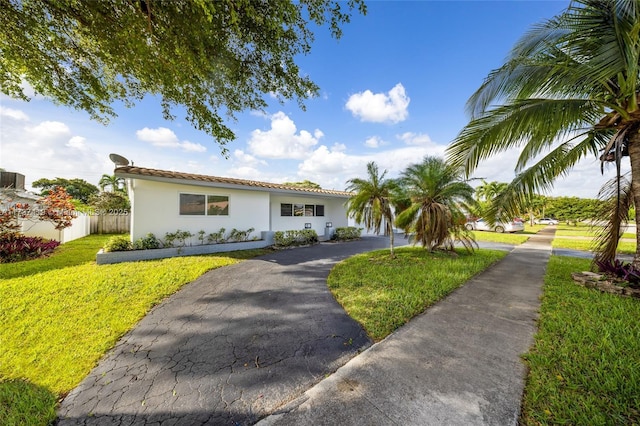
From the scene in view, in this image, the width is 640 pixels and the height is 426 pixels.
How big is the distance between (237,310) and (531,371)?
13.6ft

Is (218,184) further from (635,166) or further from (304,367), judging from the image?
(635,166)

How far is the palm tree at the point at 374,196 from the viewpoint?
791 centimetres

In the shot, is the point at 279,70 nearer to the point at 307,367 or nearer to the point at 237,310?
the point at 237,310

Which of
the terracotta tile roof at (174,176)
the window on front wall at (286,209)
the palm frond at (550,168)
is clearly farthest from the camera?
the window on front wall at (286,209)

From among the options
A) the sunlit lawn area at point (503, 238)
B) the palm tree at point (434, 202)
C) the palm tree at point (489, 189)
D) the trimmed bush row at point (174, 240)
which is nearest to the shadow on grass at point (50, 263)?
the trimmed bush row at point (174, 240)

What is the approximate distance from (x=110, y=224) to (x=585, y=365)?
2204 cm

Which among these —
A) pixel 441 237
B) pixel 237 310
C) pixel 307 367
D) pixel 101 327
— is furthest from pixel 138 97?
pixel 441 237

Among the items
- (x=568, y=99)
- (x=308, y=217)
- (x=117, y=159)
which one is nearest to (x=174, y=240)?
(x=117, y=159)

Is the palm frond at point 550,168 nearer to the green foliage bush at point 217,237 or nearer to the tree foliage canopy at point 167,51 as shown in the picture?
the tree foliage canopy at point 167,51

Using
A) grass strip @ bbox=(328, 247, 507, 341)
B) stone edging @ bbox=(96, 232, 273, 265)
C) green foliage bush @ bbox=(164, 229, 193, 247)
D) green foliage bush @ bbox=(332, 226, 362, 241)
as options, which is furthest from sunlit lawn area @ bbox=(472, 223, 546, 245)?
green foliage bush @ bbox=(164, 229, 193, 247)

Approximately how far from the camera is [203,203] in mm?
9680

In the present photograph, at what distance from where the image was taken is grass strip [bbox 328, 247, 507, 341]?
375 centimetres

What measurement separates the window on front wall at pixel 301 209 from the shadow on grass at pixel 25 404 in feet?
35.9

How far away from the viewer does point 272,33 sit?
15.8 ft
